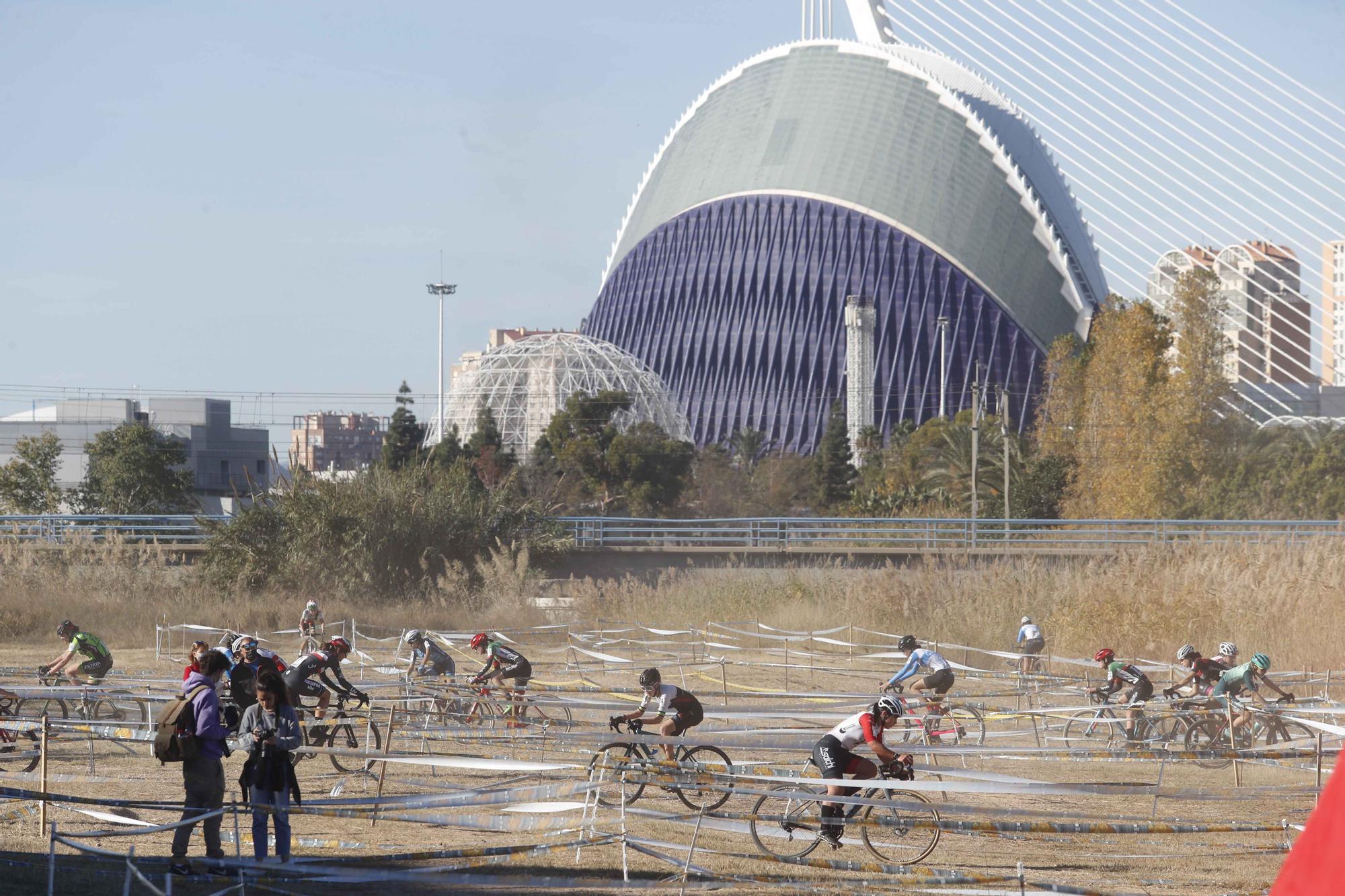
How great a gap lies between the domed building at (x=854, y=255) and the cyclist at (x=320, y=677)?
73.1 meters

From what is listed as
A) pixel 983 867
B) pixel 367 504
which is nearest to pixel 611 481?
pixel 367 504

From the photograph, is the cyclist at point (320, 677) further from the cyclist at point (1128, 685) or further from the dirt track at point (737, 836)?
the cyclist at point (1128, 685)

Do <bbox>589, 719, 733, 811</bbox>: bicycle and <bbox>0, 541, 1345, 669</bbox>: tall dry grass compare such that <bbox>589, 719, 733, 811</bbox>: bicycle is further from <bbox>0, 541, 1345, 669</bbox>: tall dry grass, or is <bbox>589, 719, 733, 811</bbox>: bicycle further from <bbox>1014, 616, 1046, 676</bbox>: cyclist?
<bbox>0, 541, 1345, 669</bbox>: tall dry grass

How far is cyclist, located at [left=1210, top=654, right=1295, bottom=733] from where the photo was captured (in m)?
13.9

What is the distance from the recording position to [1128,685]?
51.1 feet

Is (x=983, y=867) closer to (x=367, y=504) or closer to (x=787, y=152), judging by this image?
(x=367, y=504)

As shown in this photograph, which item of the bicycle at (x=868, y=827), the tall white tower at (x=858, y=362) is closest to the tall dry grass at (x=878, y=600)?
the bicycle at (x=868, y=827)

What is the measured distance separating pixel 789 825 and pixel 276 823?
10.6ft

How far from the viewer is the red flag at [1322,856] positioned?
2.75 meters

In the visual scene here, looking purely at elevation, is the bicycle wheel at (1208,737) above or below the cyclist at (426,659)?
below

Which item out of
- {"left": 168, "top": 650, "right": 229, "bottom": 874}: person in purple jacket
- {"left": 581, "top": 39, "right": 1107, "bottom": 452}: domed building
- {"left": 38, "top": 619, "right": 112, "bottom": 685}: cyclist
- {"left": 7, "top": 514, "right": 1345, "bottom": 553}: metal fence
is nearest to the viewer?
{"left": 168, "top": 650, "right": 229, "bottom": 874}: person in purple jacket

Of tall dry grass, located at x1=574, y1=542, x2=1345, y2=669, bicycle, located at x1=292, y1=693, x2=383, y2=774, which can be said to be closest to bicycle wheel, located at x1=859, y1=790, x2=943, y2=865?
bicycle, located at x1=292, y1=693, x2=383, y2=774

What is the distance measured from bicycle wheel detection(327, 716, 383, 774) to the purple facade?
7278cm

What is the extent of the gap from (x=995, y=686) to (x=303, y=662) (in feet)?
40.2
